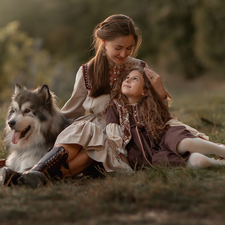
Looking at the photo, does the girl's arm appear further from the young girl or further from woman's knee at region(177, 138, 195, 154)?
woman's knee at region(177, 138, 195, 154)

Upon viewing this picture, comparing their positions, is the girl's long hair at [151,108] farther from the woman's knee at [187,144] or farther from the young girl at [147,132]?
the woman's knee at [187,144]

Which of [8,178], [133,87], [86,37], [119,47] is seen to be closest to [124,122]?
[133,87]

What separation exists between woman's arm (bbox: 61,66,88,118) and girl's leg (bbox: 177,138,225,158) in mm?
1414

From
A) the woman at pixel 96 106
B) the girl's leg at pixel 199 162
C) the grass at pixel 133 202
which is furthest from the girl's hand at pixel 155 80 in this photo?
the grass at pixel 133 202

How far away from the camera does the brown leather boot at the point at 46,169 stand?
258 cm

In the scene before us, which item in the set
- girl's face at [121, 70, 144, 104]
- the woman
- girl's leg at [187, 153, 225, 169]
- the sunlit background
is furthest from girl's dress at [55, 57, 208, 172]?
the sunlit background

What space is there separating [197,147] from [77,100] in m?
1.62

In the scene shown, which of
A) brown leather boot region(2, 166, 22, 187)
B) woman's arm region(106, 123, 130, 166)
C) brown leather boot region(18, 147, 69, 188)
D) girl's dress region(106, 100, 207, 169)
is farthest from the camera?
woman's arm region(106, 123, 130, 166)

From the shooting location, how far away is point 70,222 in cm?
172

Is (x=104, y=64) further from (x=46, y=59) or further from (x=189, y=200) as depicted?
(x=46, y=59)

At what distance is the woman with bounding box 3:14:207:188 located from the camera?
2.85 m

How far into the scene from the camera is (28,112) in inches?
125

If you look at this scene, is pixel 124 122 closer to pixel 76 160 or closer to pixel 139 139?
pixel 139 139

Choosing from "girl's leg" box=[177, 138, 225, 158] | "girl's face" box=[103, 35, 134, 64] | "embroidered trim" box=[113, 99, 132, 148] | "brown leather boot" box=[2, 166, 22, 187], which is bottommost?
"brown leather boot" box=[2, 166, 22, 187]
